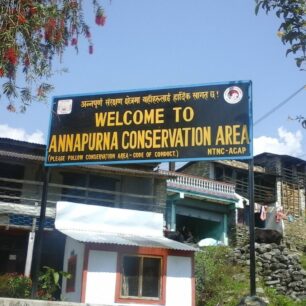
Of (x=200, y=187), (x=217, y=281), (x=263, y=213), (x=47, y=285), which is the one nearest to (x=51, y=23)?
(x=47, y=285)

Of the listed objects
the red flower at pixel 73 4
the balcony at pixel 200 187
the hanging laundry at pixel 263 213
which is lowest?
the red flower at pixel 73 4

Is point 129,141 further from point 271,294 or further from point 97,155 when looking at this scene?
point 271,294

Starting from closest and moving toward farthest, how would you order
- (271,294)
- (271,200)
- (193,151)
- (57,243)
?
(193,151) < (271,294) < (57,243) < (271,200)

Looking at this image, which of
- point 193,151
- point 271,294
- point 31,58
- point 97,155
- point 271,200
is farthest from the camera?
point 271,200

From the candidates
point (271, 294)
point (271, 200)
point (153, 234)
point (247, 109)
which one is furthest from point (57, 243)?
point (271, 200)

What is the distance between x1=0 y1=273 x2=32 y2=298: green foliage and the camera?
49.0ft

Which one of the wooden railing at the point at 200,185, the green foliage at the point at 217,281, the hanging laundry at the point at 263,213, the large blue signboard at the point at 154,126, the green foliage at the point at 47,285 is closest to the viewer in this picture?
the large blue signboard at the point at 154,126

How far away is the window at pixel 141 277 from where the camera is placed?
54.4 feet

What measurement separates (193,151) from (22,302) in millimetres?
5896

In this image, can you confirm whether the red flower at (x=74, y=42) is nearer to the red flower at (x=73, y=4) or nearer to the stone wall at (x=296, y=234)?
the red flower at (x=73, y=4)

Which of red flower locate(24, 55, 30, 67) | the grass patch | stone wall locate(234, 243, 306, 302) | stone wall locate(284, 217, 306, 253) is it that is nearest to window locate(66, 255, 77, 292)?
the grass patch

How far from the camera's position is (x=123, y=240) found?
1762cm

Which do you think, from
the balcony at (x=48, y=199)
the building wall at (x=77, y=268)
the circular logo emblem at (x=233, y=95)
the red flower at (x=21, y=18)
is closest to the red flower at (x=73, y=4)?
the red flower at (x=21, y=18)

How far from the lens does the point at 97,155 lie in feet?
A: 41.9
